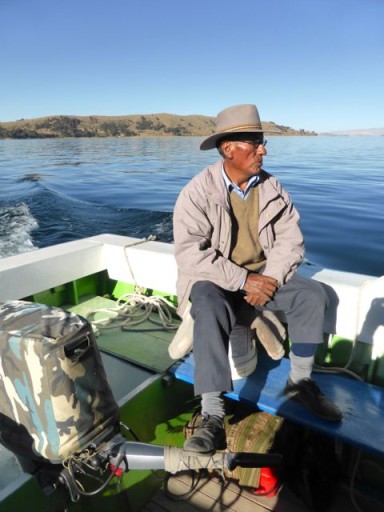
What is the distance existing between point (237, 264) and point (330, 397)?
2.66ft

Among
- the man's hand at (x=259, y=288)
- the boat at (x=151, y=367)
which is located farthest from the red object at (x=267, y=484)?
the man's hand at (x=259, y=288)

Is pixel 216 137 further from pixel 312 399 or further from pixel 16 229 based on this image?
pixel 16 229

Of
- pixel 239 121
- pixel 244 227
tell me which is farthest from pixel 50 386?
pixel 239 121

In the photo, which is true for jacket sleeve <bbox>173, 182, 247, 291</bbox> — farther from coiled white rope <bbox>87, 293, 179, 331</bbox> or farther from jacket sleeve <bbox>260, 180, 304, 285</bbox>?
coiled white rope <bbox>87, 293, 179, 331</bbox>

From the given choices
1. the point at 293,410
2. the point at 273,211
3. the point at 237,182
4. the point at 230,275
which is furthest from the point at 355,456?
the point at 237,182

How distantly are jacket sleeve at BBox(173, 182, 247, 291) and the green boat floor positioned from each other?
0.68m

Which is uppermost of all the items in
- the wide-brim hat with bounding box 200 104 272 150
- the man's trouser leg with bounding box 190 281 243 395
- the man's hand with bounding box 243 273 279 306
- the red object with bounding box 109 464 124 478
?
the wide-brim hat with bounding box 200 104 272 150

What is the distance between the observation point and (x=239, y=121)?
1958 mm

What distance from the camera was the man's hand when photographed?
6.19 feet

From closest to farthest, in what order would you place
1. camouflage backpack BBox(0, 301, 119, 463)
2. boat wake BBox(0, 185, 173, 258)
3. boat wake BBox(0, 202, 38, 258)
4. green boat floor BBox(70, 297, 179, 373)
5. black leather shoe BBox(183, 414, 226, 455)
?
camouflage backpack BBox(0, 301, 119, 463) → black leather shoe BBox(183, 414, 226, 455) → green boat floor BBox(70, 297, 179, 373) → boat wake BBox(0, 202, 38, 258) → boat wake BBox(0, 185, 173, 258)

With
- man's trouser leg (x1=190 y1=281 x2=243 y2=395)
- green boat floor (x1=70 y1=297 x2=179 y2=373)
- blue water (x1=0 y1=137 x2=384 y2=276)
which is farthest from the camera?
blue water (x1=0 y1=137 x2=384 y2=276)

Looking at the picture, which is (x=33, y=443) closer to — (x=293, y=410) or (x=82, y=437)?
(x=82, y=437)

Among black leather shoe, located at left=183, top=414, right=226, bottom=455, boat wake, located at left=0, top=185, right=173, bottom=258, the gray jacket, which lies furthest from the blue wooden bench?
boat wake, located at left=0, top=185, right=173, bottom=258

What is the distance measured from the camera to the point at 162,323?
2834 millimetres
